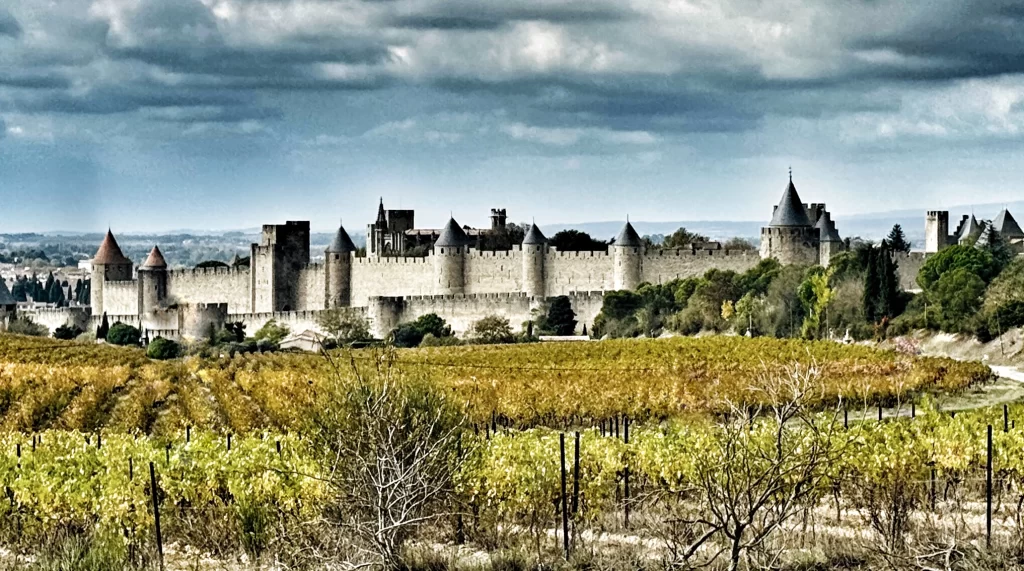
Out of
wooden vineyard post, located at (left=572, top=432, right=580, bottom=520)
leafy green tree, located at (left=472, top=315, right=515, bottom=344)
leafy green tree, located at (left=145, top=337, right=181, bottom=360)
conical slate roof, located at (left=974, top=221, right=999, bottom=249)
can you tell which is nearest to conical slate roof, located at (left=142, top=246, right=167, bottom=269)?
leafy green tree, located at (left=145, top=337, right=181, bottom=360)

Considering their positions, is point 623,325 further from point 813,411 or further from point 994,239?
point 813,411

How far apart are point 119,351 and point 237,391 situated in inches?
633

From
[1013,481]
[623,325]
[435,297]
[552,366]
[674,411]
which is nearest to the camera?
[1013,481]

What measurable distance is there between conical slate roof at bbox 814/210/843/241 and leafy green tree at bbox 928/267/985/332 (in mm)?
13921

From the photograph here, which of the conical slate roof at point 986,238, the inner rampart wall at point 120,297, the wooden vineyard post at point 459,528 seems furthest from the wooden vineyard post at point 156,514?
the inner rampart wall at point 120,297

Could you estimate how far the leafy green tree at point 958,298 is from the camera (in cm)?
3609

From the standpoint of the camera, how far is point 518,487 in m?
12.7

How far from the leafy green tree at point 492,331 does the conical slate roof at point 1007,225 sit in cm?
2132

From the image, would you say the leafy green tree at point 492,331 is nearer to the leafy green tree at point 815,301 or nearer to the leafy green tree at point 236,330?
the leafy green tree at point 236,330

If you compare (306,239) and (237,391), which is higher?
(306,239)

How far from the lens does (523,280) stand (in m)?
54.8

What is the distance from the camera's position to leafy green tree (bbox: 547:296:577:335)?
48812 mm

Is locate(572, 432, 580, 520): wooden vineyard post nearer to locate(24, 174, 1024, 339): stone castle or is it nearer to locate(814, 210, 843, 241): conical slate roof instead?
locate(24, 174, 1024, 339): stone castle

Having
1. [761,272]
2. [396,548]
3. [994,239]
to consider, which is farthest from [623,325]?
[396,548]
